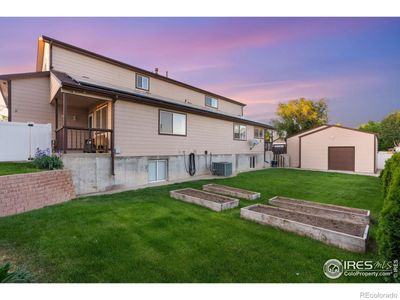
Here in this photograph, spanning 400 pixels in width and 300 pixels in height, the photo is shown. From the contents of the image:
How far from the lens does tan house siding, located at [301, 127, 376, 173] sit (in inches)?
628

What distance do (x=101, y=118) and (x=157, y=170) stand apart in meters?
3.59

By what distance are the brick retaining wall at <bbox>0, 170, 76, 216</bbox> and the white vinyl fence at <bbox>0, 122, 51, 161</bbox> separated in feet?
7.30

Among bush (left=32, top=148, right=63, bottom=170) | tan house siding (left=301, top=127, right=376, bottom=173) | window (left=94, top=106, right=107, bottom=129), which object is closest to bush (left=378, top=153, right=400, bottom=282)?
bush (left=32, top=148, right=63, bottom=170)

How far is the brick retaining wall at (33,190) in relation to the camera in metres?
4.94

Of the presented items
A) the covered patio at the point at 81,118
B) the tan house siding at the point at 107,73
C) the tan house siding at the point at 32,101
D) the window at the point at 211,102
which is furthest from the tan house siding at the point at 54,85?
the window at the point at 211,102

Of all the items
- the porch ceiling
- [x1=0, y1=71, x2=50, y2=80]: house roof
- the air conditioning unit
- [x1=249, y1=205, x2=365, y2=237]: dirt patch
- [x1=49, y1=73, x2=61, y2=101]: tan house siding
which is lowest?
[x1=249, y1=205, x2=365, y2=237]: dirt patch

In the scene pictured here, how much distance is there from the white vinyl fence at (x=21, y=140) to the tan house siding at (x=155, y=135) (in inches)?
102

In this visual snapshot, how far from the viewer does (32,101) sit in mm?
9297

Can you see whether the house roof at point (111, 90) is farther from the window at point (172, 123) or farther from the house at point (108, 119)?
the window at point (172, 123)

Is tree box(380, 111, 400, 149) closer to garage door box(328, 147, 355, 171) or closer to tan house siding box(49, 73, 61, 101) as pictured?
garage door box(328, 147, 355, 171)

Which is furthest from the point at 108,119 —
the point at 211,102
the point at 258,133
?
the point at 258,133
